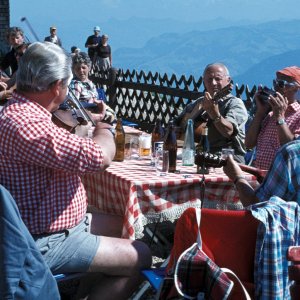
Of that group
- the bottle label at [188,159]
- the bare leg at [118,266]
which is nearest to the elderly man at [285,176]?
the bare leg at [118,266]

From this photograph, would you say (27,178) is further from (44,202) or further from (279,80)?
(279,80)

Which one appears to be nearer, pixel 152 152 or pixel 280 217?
pixel 280 217

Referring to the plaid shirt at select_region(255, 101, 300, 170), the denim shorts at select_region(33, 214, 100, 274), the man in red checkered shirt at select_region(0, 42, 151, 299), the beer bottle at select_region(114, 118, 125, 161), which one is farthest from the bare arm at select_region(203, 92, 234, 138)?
the denim shorts at select_region(33, 214, 100, 274)

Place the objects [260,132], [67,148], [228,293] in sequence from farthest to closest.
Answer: [260,132] → [67,148] → [228,293]

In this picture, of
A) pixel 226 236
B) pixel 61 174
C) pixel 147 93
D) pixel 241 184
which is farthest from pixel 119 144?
pixel 147 93

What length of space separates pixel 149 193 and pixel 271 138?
137 cm

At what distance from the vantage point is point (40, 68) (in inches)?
110

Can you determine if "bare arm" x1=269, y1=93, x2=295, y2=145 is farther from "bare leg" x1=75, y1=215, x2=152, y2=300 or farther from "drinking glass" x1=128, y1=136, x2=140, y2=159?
"bare leg" x1=75, y1=215, x2=152, y2=300

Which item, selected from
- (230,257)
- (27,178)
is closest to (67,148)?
(27,178)

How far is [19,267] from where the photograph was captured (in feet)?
7.84

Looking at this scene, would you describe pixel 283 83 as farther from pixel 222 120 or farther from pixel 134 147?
pixel 134 147

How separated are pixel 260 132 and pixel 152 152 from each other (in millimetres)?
870

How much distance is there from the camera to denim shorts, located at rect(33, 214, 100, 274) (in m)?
2.84

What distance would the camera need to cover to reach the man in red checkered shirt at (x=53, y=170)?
2.72 meters
